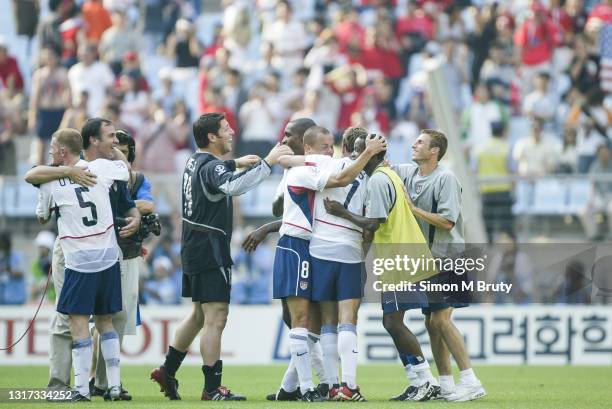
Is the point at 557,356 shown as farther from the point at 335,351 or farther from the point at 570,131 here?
the point at 335,351

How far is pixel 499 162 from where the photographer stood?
2172 centimetres

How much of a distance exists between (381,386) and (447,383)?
233 centimetres

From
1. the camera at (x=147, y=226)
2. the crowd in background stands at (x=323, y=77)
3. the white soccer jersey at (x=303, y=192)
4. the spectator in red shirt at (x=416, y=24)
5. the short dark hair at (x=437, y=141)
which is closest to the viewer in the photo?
the white soccer jersey at (x=303, y=192)

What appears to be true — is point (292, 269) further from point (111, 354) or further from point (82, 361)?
point (82, 361)

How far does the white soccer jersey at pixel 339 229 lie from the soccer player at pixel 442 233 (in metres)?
0.50

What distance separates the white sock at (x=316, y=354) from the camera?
12648 millimetres

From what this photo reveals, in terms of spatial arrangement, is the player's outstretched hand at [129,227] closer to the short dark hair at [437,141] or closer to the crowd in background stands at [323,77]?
the short dark hair at [437,141]

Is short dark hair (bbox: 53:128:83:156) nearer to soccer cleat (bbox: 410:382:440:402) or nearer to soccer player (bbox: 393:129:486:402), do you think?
soccer player (bbox: 393:129:486:402)

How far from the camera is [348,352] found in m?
11.9

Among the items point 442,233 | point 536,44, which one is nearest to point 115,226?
point 442,233

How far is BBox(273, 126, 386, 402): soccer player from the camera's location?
39.3ft

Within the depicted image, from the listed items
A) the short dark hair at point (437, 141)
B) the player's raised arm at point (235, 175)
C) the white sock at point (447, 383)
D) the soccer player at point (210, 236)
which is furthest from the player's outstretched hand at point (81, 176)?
the white sock at point (447, 383)

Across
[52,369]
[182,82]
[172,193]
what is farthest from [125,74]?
[52,369]

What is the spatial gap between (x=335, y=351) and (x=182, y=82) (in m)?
13.4
